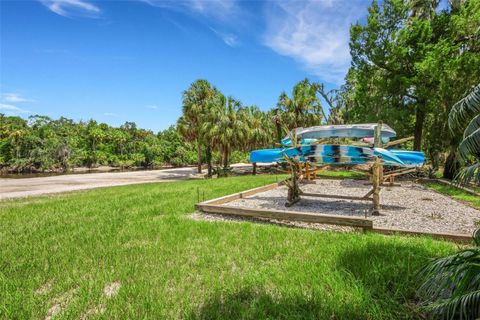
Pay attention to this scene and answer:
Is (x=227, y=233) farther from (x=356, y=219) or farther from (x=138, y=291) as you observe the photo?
(x=356, y=219)

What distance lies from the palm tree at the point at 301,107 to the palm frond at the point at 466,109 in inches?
1136

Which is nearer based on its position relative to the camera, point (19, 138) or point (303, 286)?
point (303, 286)

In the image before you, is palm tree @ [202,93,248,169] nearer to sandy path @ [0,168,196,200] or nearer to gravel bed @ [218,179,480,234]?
sandy path @ [0,168,196,200]

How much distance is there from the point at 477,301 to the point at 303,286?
206 centimetres

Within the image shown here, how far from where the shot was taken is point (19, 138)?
4688 centimetres

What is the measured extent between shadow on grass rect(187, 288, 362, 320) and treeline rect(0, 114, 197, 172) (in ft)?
167

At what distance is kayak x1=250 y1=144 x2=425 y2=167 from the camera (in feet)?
25.6

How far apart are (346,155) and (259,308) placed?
614cm

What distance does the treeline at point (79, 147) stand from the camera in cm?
4650

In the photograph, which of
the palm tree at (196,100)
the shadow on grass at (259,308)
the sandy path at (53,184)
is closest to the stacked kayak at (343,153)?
the shadow on grass at (259,308)

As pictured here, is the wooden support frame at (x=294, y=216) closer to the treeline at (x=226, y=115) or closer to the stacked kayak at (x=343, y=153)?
the stacked kayak at (x=343, y=153)

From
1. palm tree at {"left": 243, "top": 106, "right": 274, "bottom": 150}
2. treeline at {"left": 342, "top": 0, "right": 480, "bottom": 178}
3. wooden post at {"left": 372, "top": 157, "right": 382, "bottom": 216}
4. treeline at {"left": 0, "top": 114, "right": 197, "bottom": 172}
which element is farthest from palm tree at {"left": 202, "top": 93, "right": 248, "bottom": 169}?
treeline at {"left": 0, "top": 114, "right": 197, "bottom": 172}

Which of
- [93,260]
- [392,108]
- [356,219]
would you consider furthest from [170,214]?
[392,108]

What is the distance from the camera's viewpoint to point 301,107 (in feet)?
104
